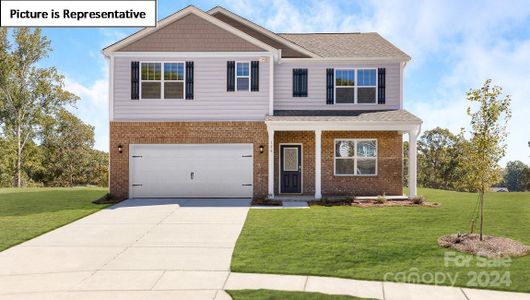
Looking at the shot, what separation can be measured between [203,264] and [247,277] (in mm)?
1273

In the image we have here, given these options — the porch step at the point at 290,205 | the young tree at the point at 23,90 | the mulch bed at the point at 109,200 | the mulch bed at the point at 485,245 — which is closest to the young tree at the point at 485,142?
the mulch bed at the point at 485,245

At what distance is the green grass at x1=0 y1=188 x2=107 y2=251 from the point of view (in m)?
11.3

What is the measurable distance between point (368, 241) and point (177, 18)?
12.8 metres

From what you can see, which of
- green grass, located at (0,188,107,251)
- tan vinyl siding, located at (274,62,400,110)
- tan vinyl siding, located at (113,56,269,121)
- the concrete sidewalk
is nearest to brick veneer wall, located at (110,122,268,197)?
tan vinyl siding, located at (113,56,269,121)

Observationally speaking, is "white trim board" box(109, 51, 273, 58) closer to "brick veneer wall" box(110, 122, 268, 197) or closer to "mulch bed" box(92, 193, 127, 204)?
"brick veneer wall" box(110, 122, 268, 197)

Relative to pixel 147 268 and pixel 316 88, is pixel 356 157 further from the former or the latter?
pixel 147 268

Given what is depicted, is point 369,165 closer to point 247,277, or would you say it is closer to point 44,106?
point 247,277

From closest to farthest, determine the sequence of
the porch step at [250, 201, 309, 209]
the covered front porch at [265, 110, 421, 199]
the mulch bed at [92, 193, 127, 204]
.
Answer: the porch step at [250, 201, 309, 209] → the mulch bed at [92, 193, 127, 204] → the covered front porch at [265, 110, 421, 199]

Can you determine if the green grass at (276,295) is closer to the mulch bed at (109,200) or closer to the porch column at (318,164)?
the porch column at (318,164)

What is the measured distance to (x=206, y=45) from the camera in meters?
18.1

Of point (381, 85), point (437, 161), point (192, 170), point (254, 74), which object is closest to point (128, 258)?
point (192, 170)

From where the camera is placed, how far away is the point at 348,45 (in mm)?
20766

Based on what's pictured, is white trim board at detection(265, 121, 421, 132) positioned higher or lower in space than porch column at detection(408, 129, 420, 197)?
higher

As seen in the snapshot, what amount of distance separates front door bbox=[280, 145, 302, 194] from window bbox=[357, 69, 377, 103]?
→ 3.61 m
